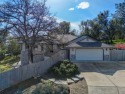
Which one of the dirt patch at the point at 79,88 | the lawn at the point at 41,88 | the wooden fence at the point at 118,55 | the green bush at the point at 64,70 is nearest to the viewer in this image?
the lawn at the point at 41,88

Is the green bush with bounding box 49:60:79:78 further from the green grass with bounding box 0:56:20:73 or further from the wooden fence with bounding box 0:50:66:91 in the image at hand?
the green grass with bounding box 0:56:20:73

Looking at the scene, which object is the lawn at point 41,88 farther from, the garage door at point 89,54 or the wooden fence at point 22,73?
the garage door at point 89,54

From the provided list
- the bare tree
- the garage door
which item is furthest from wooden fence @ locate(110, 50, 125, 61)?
the bare tree

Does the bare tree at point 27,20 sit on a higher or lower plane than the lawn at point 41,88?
higher

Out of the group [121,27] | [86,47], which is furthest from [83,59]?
[121,27]

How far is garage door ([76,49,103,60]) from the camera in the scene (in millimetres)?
34469

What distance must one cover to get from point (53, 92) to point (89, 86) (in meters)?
3.62

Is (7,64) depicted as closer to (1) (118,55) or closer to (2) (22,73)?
(1) (118,55)

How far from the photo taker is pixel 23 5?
26609mm

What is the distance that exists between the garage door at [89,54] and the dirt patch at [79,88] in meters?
17.5

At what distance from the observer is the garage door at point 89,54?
113 ft

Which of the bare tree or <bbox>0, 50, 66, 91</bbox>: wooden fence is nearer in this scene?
<bbox>0, 50, 66, 91</bbox>: wooden fence

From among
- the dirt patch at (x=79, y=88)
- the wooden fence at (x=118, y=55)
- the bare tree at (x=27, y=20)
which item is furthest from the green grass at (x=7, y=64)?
→ the wooden fence at (x=118, y=55)

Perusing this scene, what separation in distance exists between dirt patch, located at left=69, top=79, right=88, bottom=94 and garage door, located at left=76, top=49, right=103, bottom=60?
17.5 meters
